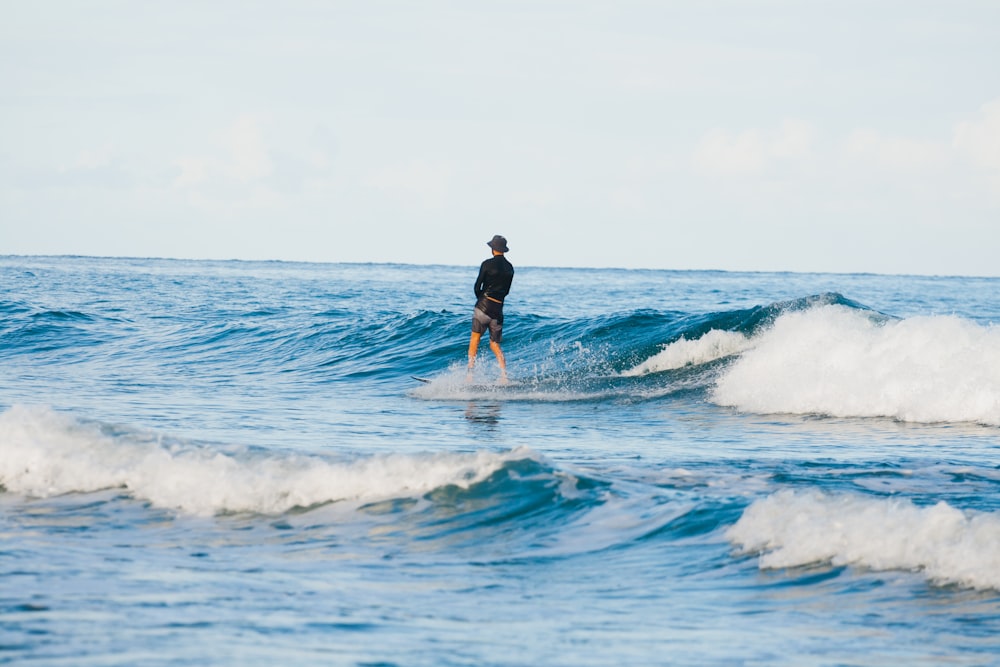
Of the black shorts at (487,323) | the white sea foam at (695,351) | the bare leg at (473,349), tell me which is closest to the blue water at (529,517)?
the bare leg at (473,349)

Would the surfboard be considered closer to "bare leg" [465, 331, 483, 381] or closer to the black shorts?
"bare leg" [465, 331, 483, 381]

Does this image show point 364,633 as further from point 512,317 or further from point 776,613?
point 512,317

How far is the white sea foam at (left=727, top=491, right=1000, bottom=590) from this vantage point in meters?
5.43

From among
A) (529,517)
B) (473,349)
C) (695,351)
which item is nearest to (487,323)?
(473,349)

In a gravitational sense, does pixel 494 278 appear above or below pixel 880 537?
above

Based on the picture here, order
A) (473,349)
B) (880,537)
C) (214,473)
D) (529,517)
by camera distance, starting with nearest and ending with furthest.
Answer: (880,537)
(529,517)
(214,473)
(473,349)

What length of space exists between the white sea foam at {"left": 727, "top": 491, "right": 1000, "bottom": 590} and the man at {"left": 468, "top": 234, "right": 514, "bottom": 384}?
850cm

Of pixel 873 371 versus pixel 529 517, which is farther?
pixel 873 371

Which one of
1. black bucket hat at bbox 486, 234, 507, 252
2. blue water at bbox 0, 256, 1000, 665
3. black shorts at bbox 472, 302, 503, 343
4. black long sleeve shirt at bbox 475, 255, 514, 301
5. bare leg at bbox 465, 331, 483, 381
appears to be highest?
black bucket hat at bbox 486, 234, 507, 252

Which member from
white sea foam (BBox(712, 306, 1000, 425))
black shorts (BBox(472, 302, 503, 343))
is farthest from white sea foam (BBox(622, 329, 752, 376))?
black shorts (BBox(472, 302, 503, 343))

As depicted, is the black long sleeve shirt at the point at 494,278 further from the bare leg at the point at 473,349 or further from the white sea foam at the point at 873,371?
the white sea foam at the point at 873,371

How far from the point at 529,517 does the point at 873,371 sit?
8.15 metres

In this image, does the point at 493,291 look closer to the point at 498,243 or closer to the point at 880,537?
the point at 498,243

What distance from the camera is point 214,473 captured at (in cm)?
740
